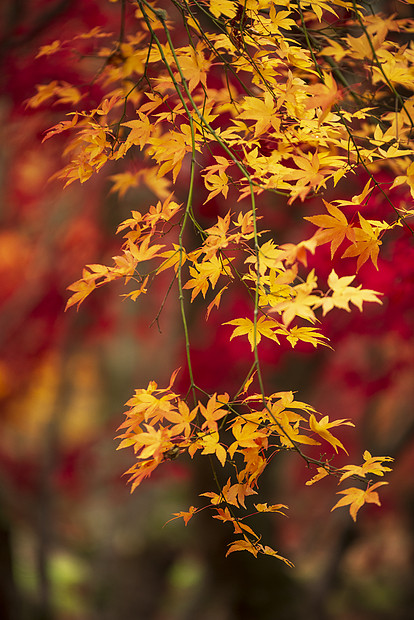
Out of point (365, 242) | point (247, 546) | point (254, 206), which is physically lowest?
point (247, 546)

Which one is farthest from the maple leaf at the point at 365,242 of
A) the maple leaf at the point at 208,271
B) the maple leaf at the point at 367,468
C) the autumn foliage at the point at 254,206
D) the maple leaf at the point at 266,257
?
the maple leaf at the point at 367,468

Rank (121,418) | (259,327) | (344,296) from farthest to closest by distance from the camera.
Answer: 1. (121,418)
2. (259,327)
3. (344,296)

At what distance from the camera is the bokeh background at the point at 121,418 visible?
10.1ft

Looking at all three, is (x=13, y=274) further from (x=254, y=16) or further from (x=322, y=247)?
(x=254, y=16)

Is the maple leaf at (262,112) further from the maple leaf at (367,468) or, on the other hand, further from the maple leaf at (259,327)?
the maple leaf at (367,468)

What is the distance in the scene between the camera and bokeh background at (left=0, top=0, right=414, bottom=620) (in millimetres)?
3086

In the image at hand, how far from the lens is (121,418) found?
24.0 ft

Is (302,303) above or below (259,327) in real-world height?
above

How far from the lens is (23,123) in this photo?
3740 millimetres

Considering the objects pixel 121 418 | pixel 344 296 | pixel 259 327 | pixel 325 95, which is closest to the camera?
pixel 344 296

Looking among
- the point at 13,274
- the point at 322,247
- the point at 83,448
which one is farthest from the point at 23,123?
the point at 83,448

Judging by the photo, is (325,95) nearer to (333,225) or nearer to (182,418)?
(333,225)

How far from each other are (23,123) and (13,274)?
3.95m

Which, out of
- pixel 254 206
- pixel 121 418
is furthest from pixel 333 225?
pixel 121 418
